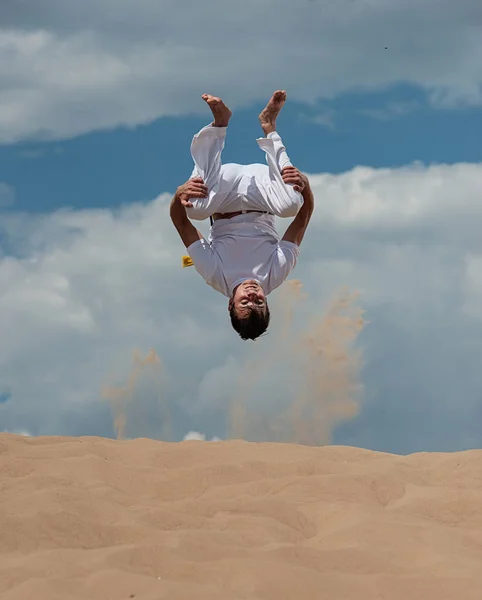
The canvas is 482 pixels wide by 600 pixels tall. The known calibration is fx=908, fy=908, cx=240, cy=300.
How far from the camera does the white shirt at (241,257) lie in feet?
19.7

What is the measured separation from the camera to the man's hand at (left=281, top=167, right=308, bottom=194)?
5926 mm

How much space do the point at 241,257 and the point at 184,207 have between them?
50 centimetres

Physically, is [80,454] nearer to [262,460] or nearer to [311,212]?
[262,460]

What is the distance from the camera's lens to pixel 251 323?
5809 millimetres

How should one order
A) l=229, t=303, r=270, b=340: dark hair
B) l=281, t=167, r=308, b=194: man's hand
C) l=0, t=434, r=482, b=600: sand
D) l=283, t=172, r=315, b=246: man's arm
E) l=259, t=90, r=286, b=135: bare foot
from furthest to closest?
l=259, t=90, r=286, b=135: bare foot, l=283, t=172, r=315, b=246: man's arm, l=281, t=167, r=308, b=194: man's hand, l=229, t=303, r=270, b=340: dark hair, l=0, t=434, r=482, b=600: sand

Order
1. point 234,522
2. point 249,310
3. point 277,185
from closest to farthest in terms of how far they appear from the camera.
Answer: point 234,522, point 249,310, point 277,185

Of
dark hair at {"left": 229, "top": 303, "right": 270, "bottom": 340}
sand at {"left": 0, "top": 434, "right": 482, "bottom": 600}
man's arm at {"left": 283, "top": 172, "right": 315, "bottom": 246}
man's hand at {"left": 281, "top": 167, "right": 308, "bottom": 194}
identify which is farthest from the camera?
man's arm at {"left": 283, "top": 172, "right": 315, "bottom": 246}

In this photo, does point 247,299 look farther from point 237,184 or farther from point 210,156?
point 210,156

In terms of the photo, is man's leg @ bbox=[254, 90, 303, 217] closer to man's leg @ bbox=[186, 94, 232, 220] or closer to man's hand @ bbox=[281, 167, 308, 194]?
man's hand @ bbox=[281, 167, 308, 194]

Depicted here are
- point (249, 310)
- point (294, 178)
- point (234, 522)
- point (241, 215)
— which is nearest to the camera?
point (234, 522)

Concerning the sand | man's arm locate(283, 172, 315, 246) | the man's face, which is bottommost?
the sand

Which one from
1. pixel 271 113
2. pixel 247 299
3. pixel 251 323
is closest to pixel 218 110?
pixel 271 113

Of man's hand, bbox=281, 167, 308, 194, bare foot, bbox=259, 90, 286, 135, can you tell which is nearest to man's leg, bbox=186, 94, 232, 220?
bare foot, bbox=259, 90, 286, 135

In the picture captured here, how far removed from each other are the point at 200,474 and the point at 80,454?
45.6 inches
